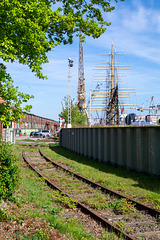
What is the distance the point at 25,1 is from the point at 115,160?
9.22 metres

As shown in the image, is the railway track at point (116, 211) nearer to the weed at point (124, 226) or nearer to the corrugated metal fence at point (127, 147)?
the weed at point (124, 226)

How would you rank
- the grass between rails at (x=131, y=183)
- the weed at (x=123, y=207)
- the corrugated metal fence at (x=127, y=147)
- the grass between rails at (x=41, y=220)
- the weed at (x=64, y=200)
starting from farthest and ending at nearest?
the corrugated metal fence at (x=127, y=147), the grass between rails at (x=131, y=183), the weed at (x=64, y=200), the weed at (x=123, y=207), the grass between rails at (x=41, y=220)

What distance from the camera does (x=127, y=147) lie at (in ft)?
42.3

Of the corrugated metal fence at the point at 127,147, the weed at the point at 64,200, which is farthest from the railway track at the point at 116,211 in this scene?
the corrugated metal fence at the point at 127,147

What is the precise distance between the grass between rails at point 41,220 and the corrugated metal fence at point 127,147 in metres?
4.79

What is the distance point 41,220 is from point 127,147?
788cm

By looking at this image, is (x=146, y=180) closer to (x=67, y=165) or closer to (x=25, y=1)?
(x=67, y=165)

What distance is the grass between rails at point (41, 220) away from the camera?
16.5 feet

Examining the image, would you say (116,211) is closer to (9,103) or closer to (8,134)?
(9,103)

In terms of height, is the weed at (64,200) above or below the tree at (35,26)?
below

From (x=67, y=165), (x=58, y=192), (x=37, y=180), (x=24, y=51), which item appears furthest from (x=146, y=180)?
(x=24, y=51)

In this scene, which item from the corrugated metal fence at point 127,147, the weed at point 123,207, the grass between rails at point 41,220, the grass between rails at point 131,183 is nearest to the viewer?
the grass between rails at point 41,220

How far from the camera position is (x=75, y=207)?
7.02m

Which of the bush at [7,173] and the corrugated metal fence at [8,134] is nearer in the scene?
the bush at [7,173]
